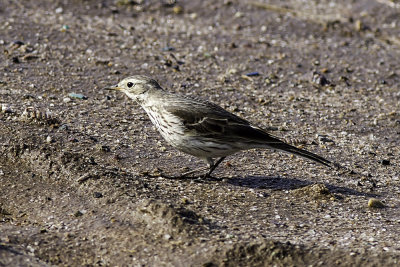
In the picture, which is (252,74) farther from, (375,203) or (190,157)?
(375,203)

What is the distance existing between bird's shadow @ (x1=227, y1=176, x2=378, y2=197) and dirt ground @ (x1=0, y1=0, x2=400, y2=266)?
0.07ft

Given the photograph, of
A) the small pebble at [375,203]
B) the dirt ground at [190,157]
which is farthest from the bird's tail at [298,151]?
the small pebble at [375,203]

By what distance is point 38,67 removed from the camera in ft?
29.6

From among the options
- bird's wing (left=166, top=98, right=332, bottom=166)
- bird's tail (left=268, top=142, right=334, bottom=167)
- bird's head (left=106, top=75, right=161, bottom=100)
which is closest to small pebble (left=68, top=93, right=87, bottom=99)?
bird's head (left=106, top=75, right=161, bottom=100)

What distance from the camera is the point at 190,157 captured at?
7.43 metres

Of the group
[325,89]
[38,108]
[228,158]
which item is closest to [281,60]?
[325,89]

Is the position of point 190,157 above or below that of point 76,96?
below

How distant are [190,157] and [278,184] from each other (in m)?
1.18

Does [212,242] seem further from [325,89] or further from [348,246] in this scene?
[325,89]

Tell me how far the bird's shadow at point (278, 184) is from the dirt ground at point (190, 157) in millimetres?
22

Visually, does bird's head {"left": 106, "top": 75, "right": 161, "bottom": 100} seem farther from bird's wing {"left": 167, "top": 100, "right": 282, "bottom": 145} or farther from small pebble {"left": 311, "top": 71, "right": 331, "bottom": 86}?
small pebble {"left": 311, "top": 71, "right": 331, "bottom": 86}

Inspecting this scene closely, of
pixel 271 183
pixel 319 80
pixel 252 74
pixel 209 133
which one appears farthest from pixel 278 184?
pixel 319 80

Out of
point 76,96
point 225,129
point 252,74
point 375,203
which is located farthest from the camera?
point 252,74

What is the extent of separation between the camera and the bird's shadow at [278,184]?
22.0ft
